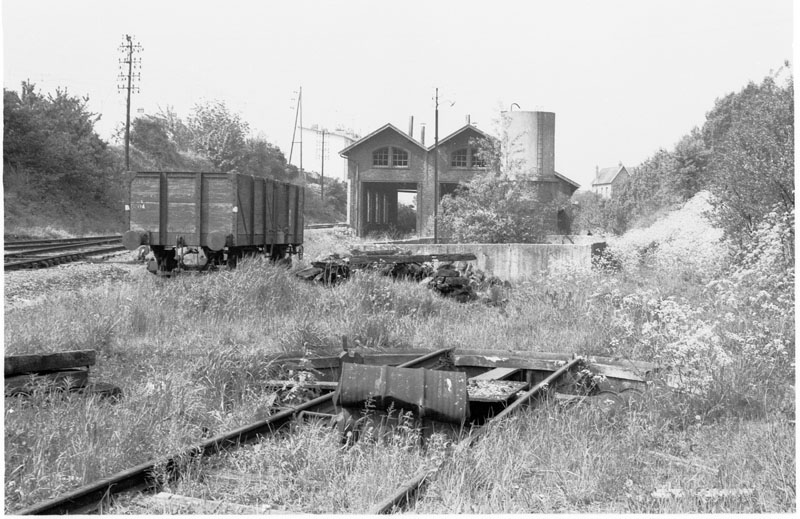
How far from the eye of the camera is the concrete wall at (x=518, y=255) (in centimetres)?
1878

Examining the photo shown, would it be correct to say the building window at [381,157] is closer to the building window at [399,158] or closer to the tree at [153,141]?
the building window at [399,158]

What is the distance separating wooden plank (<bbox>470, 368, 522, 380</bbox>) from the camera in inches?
295

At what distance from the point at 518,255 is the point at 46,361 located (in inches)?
572

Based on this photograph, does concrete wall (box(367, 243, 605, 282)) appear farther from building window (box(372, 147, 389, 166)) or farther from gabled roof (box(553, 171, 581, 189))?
building window (box(372, 147, 389, 166))

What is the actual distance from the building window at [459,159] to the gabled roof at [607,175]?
80.9 meters

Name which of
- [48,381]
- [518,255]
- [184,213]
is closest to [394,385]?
[48,381]

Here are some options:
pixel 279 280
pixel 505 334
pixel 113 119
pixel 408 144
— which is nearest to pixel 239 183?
pixel 279 280

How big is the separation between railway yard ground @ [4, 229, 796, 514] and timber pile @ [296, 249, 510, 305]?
15.0ft

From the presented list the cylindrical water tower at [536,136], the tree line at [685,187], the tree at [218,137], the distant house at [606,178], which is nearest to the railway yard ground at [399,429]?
the tree line at [685,187]

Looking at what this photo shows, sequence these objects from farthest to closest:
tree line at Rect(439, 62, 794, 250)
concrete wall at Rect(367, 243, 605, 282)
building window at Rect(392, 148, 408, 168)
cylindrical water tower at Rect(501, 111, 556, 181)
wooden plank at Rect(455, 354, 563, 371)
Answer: building window at Rect(392, 148, 408, 168) < cylindrical water tower at Rect(501, 111, 556, 181) < concrete wall at Rect(367, 243, 605, 282) < tree line at Rect(439, 62, 794, 250) < wooden plank at Rect(455, 354, 563, 371)

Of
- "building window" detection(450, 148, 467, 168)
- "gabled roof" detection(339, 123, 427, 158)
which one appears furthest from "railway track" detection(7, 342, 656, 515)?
"building window" detection(450, 148, 467, 168)

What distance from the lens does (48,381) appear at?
19.4 feet

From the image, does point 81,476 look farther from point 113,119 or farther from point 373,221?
point 113,119

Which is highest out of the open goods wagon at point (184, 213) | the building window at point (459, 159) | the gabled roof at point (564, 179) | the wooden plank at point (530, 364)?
the building window at point (459, 159)
